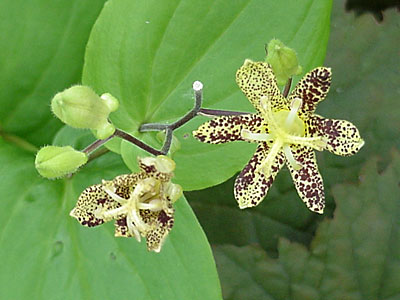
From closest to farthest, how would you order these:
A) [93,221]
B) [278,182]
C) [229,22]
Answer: [93,221] < [229,22] < [278,182]

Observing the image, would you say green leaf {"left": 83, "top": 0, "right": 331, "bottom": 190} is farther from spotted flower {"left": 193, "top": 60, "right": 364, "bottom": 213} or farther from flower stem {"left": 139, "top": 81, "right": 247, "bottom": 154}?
spotted flower {"left": 193, "top": 60, "right": 364, "bottom": 213}

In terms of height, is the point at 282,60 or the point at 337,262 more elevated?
the point at 282,60

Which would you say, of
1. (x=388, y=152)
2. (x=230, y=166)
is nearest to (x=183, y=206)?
(x=230, y=166)

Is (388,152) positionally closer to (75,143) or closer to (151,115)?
(151,115)

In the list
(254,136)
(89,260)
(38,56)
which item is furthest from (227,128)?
(38,56)

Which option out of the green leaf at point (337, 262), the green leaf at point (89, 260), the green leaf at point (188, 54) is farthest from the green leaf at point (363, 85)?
the green leaf at point (89, 260)

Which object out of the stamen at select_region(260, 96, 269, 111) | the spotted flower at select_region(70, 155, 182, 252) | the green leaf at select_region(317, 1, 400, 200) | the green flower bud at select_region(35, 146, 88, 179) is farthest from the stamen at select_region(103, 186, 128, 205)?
the green leaf at select_region(317, 1, 400, 200)

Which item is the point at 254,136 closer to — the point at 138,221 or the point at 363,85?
the point at 138,221
